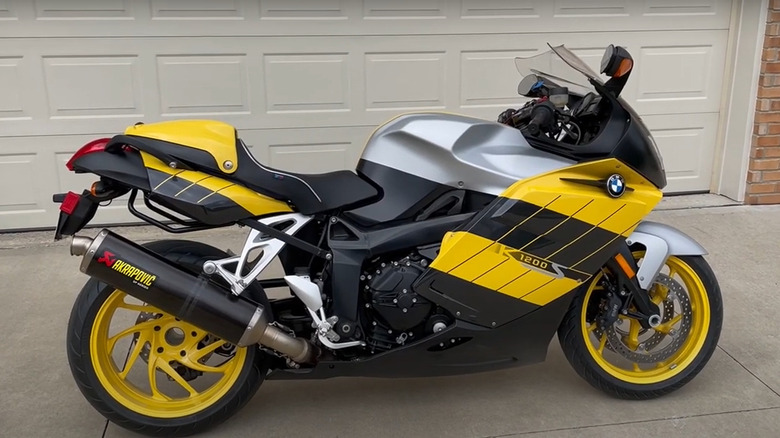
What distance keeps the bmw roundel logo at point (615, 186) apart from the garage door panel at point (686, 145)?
3.15 metres

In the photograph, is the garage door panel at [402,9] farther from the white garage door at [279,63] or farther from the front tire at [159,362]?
the front tire at [159,362]

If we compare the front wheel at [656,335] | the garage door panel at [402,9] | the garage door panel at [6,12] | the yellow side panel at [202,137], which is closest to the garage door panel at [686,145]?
the garage door panel at [402,9]

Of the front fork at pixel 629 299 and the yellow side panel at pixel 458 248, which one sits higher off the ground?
the yellow side panel at pixel 458 248

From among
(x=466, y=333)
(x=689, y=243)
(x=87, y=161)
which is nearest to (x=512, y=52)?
(x=689, y=243)

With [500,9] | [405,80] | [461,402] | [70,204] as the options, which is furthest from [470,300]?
[500,9]

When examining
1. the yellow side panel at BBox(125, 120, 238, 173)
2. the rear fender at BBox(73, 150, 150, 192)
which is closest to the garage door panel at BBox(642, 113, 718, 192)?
the yellow side panel at BBox(125, 120, 238, 173)

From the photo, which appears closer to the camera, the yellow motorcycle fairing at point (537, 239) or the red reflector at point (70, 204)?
the red reflector at point (70, 204)

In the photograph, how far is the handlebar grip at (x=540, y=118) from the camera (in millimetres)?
2686

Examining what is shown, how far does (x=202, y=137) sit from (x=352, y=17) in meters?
2.69

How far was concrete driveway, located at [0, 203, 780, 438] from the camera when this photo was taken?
9.54ft

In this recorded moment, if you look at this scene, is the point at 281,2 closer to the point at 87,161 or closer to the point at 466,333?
the point at 87,161

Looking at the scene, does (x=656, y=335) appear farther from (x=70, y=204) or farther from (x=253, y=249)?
(x=70, y=204)

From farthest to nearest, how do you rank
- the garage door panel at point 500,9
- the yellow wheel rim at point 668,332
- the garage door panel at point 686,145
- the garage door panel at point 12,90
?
the garage door panel at point 686,145 → the garage door panel at point 500,9 → the garage door panel at point 12,90 → the yellow wheel rim at point 668,332

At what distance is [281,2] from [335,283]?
285 cm
